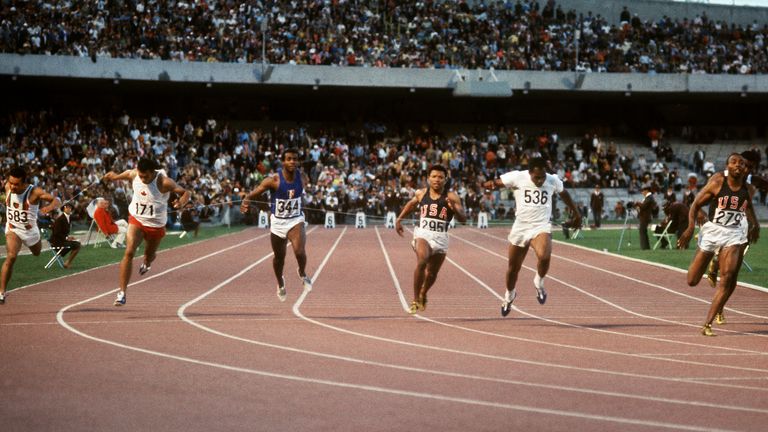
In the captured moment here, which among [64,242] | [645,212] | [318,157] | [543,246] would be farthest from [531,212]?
[318,157]

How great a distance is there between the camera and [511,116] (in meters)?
55.9

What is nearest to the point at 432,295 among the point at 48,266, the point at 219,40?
the point at 48,266

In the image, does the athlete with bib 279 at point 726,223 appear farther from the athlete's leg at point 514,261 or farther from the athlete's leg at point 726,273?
the athlete's leg at point 514,261

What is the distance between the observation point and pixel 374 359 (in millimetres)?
8781

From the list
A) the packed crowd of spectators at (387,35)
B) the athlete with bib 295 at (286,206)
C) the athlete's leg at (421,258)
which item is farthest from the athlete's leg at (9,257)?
the packed crowd of spectators at (387,35)

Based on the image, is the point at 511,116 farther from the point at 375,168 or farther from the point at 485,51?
the point at 375,168

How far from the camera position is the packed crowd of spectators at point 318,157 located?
40.5 m

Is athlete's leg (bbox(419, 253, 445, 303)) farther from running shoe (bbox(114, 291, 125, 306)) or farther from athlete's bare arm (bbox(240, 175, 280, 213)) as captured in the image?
running shoe (bbox(114, 291, 125, 306))

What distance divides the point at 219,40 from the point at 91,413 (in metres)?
42.4

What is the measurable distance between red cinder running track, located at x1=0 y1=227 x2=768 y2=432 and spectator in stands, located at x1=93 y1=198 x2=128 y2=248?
28.5 feet

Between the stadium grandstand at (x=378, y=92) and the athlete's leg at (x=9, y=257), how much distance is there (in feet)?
81.4

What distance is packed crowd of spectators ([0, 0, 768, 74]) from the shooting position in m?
45.2

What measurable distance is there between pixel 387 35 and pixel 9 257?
39.4 meters

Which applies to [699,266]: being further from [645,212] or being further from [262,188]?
[645,212]
